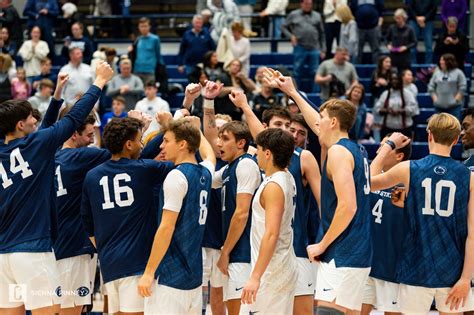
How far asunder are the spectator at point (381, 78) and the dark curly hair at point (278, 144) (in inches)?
411

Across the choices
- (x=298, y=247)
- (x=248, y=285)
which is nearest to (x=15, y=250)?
(x=248, y=285)

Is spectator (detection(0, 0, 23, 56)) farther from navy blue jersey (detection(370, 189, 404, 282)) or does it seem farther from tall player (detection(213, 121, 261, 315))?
navy blue jersey (detection(370, 189, 404, 282))

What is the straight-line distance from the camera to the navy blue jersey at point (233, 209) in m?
7.66

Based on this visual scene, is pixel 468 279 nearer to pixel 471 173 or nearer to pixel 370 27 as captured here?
pixel 471 173

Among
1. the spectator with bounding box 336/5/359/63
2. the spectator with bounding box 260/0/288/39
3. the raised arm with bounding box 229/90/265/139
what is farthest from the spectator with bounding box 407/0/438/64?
the raised arm with bounding box 229/90/265/139

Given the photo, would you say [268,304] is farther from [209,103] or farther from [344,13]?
[344,13]

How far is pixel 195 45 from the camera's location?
18.8 meters

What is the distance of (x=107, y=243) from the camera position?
23.3 ft

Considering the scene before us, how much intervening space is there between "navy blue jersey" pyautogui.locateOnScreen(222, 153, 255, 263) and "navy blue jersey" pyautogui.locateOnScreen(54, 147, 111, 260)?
1.04 meters

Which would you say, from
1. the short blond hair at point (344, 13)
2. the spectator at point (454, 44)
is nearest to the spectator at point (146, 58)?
the short blond hair at point (344, 13)

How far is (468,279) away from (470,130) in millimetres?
1432

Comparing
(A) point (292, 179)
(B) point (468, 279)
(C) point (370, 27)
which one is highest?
(C) point (370, 27)

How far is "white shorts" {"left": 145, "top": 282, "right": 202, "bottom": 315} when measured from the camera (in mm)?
6797

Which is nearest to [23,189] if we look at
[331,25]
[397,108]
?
[397,108]
